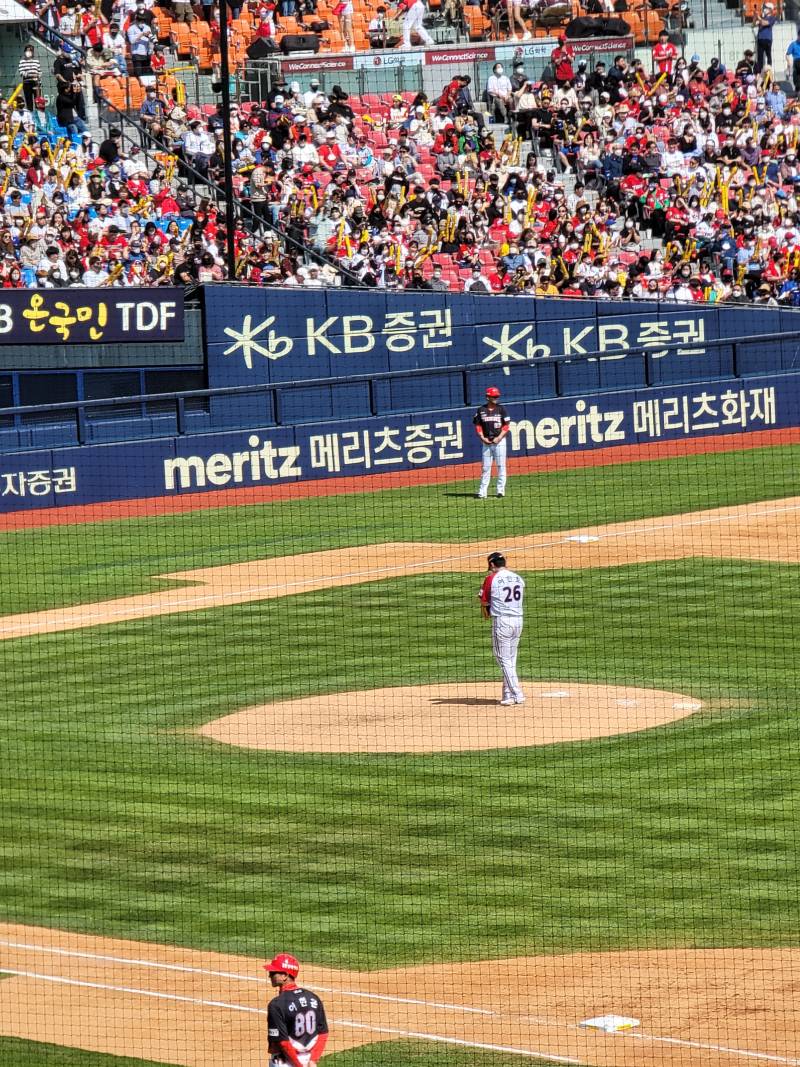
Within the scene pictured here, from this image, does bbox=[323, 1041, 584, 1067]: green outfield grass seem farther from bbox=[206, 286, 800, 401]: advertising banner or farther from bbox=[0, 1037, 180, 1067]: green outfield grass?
bbox=[206, 286, 800, 401]: advertising banner

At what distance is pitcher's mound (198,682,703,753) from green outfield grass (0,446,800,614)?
246 inches

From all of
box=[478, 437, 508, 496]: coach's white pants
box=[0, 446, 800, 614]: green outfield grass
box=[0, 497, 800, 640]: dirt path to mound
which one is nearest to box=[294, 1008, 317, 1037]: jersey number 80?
box=[0, 497, 800, 640]: dirt path to mound

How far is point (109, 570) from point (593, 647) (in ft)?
24.2

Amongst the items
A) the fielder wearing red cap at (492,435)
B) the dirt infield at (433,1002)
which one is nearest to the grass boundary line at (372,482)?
the fielder wearing red cap at (492,435)

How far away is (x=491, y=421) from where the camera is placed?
27.6m

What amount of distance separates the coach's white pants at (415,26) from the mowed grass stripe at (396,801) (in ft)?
63.8

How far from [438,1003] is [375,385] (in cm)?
2044

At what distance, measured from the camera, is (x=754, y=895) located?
12.2 m

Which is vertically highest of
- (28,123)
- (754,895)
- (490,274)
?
(28,123)

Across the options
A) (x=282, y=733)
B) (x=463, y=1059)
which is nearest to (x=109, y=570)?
(x=282, y=733)

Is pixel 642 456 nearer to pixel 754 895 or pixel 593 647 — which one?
pixel 593 647

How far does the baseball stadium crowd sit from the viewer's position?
30031 mm

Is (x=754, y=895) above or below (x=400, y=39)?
below

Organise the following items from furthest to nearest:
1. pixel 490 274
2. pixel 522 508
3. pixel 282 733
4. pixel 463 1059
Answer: pixel 490 274
pixel 522 508
pixel 282 733
pixel 463 1059
